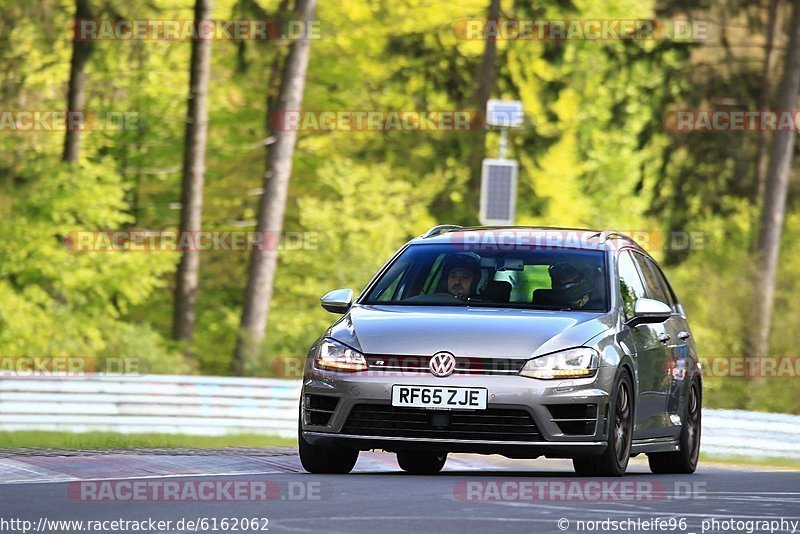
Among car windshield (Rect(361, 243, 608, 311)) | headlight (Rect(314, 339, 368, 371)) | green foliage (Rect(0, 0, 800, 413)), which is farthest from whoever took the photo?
green foliage (Rect(0, 0, 800, 413))

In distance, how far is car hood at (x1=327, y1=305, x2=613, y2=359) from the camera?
37.6ft

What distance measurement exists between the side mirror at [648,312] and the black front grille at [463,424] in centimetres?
145

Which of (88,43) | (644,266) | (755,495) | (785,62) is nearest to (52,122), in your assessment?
(88,43)

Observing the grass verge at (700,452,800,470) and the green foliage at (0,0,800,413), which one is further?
the green foliage at (0,0,800,413)

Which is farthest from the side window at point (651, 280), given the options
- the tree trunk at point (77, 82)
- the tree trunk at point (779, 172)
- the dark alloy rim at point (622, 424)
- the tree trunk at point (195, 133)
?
the tree trunk at point (77, 82)

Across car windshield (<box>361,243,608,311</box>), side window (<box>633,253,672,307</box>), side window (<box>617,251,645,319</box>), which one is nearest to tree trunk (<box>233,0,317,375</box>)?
side window (<box>633,253,672,307</box>)

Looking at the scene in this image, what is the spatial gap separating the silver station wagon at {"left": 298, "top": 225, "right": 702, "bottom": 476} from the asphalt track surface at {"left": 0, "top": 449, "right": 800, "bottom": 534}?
0.30 m

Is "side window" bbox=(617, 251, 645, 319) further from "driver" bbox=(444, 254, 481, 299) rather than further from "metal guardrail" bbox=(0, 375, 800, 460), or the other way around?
"metal guardrail" bbox=(0, 375, 800, 460)

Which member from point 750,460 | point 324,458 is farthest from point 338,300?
point 750,460

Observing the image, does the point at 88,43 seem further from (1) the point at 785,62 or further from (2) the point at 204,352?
(1) the point at 785,62

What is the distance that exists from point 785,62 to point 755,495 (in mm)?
23334

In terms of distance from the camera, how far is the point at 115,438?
830 inches

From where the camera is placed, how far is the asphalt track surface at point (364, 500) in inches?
361

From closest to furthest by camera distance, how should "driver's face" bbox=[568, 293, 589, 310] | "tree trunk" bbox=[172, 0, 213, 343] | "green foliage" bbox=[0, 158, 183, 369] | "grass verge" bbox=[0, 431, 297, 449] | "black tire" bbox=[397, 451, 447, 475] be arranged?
"driver's face" bbox=[568, 293, 589, 310] → "black tire" bbox=[397, 451, 447, 475] → "grass verge" bbox=[0, 431, 297, 449] → "tree trunk" bbox=[172, 0, 213, 343] → "green foliage" bbox=[0, 158, 183, 369]
